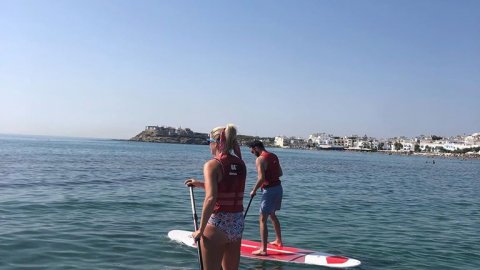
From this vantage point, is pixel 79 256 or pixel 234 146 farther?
pixel 79 256

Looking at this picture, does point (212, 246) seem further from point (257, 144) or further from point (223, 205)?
point (257, 144)

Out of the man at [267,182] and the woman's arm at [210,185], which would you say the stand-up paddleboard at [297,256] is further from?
the woman's arm at [210,185]

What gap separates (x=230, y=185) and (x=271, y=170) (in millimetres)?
4371

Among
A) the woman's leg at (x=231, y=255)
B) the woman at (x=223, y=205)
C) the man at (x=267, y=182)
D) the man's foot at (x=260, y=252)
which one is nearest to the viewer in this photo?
the woman at (x=223, y=205)

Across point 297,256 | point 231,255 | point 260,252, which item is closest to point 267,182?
point 260,252

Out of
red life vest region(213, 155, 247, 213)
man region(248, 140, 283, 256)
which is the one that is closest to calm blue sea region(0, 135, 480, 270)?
man region(248, 140, 283, 256)

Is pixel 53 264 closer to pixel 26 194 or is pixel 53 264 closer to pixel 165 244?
pixel 165 244

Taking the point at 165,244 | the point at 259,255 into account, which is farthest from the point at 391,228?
the point at 165,244

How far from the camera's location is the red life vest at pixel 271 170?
981cm

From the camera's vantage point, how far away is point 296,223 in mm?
15219

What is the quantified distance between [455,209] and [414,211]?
2916 mm

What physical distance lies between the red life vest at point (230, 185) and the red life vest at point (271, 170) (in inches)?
157

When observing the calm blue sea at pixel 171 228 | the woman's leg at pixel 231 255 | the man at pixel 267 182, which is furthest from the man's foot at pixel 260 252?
the woman's leg at pixel 231 255

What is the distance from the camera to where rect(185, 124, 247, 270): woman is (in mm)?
5644
